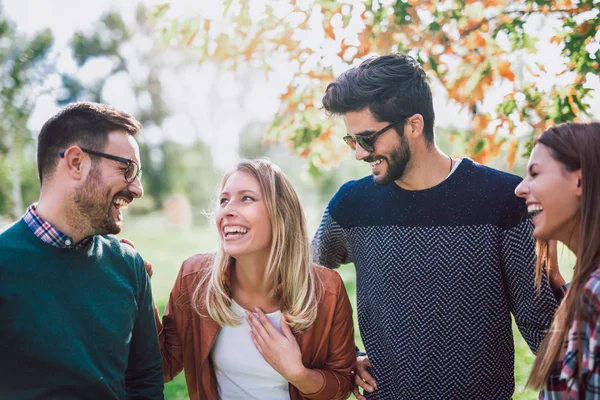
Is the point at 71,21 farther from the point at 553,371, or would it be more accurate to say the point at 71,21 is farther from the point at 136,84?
the point at 553,371

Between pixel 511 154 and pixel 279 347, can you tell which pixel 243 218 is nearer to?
pixel 279 347

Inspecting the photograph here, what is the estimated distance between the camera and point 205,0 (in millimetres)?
3988

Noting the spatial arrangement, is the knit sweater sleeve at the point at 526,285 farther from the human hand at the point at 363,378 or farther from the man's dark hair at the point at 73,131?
the man's dark hair at the point at 73,131

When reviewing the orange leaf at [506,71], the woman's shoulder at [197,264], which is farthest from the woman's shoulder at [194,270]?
the orange leaf at [506,71]

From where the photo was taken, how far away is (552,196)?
2.23 metres

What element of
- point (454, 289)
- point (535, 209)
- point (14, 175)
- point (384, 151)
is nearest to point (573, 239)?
point (535, 209)

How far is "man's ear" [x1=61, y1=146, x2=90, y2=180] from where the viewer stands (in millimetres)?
2541

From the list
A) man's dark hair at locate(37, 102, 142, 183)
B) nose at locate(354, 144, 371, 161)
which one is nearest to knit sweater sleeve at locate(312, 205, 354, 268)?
nose at locate(354, 144, 371, 161)

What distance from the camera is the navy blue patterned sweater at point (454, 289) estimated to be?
2777 mm

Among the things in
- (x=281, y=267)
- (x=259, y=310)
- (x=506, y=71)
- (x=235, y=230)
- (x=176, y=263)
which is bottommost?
(x=176, y=263)

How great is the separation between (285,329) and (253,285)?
32 cm

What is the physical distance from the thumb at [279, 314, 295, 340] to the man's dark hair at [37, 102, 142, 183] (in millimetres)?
1111

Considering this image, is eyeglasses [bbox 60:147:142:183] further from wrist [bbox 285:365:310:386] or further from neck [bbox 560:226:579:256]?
neck [bbox 560:226:579:256]

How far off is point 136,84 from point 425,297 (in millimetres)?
28105
